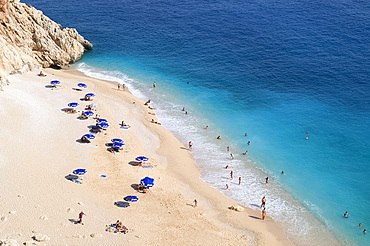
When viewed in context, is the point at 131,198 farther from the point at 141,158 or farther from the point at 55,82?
the point at 55,82

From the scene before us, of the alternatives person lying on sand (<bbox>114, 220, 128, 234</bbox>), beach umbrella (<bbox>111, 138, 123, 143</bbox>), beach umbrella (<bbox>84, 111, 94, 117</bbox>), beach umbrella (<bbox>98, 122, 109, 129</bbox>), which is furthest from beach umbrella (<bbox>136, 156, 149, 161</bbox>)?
beach umbrella (<bbox>84, 111, 94, 117</bbox>)

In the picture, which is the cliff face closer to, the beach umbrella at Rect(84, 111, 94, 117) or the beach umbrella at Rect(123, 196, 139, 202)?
the beach umbrella at Rect(84, 111, 94, 117)

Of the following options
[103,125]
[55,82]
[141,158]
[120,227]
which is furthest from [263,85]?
[120,227]

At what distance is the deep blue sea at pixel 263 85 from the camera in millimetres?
49750

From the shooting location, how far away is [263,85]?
75.6 meters

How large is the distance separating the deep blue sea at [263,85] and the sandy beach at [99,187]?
157 inches

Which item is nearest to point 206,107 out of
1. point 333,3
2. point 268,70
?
point 268,70

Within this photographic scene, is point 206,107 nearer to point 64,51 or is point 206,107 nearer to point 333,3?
point 64,51

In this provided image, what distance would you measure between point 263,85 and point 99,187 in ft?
140

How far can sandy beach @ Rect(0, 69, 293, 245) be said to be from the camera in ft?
124

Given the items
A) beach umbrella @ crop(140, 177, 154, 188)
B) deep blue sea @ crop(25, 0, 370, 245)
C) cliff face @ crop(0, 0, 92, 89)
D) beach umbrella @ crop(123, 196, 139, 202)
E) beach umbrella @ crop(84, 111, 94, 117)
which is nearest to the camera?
beach umbrella @ crop(123, 196, 139, 202)

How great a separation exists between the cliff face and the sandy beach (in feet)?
22.3

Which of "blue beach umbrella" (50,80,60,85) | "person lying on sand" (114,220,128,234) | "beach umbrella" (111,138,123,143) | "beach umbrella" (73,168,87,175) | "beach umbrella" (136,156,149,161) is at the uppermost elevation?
"blue beach umbrella" (50,80,60,85)

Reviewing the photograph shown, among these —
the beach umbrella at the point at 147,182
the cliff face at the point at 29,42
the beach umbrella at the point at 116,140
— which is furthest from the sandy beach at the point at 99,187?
the cliff face at the point at 29,42
